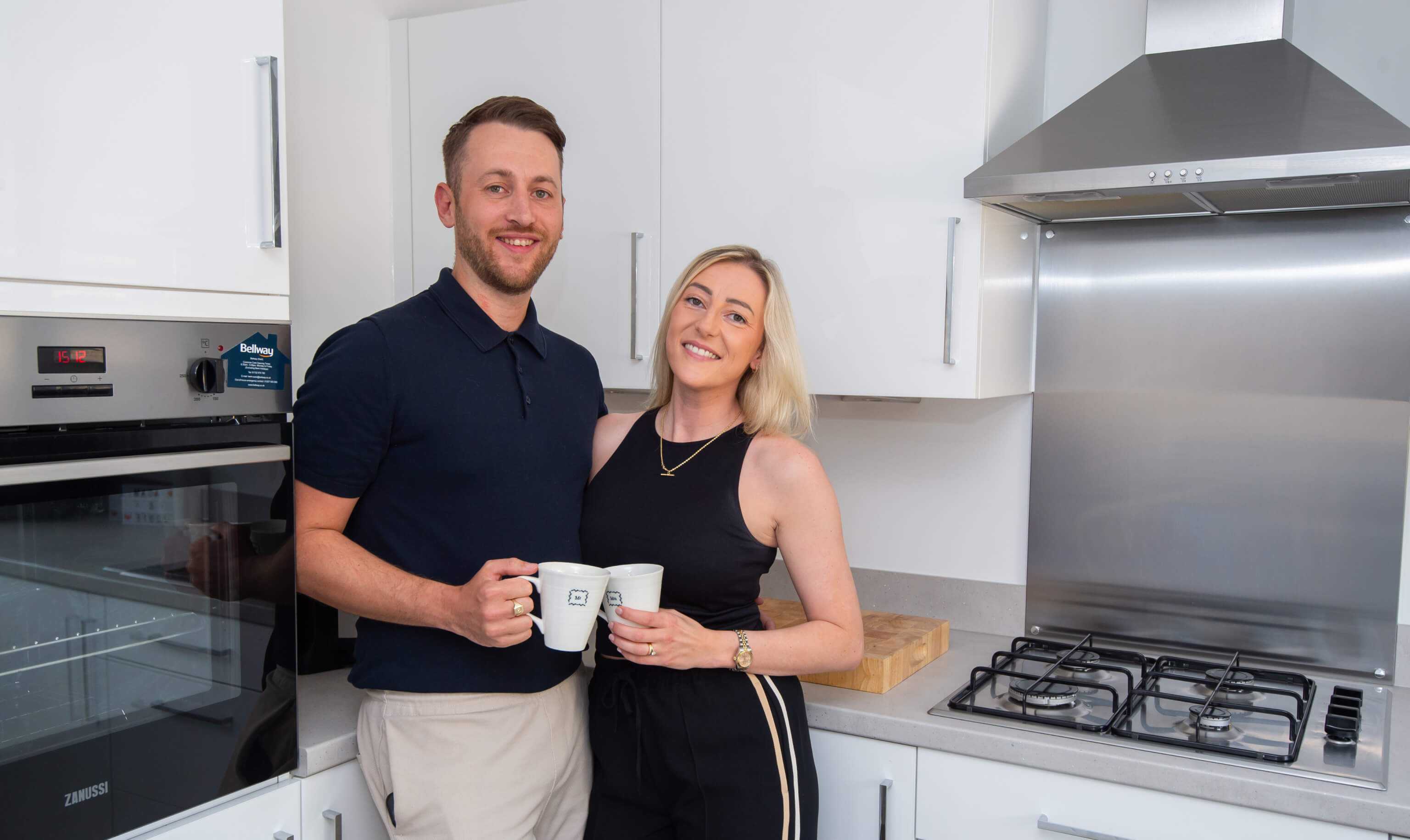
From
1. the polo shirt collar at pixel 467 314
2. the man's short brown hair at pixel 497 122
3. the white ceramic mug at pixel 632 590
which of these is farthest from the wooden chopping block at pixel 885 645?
the man's short brown hair at pixel 497 122

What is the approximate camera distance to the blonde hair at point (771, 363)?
1.60 metres

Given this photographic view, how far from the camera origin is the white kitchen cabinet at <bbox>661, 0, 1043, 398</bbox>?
1816 millimetres

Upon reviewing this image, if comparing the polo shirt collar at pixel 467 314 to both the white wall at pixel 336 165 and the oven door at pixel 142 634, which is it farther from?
the white wall at pixel 336 165

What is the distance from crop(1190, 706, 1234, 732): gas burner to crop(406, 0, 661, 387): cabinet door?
1.11 meters

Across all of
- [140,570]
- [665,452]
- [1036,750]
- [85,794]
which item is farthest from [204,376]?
[1036,750]

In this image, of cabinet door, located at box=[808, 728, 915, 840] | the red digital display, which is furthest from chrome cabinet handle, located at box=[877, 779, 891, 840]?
the red digital display

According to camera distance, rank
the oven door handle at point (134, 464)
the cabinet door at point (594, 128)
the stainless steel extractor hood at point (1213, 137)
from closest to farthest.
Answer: the oven door handle at point (134, 464), the stainless steel extractor hood at point (1213, 137), the cabinet door at point (594, 128)

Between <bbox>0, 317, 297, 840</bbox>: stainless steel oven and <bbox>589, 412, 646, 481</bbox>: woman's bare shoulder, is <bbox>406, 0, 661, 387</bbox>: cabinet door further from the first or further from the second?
<bbox>0, 317, 297, 840</bbox>: stainless steel oven

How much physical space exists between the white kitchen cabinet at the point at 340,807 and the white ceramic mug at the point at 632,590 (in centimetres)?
55

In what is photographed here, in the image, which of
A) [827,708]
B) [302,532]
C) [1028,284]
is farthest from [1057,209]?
[302,532]

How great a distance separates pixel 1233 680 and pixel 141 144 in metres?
1.84

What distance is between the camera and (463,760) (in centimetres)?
143

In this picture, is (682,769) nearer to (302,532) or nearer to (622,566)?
(622,566)

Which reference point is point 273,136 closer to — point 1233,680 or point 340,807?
point 340,807
